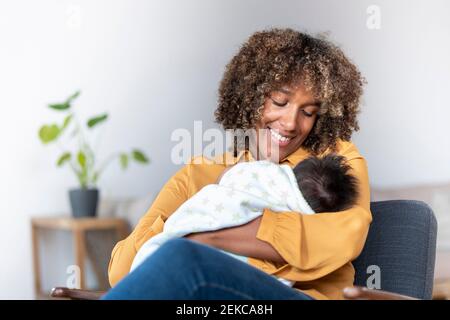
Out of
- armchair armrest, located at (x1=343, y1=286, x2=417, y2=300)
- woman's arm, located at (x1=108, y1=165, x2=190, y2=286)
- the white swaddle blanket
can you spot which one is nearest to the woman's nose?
the white swaddle blanket

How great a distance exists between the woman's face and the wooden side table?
190 cm

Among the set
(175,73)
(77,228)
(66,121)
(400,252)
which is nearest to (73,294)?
(400,252)

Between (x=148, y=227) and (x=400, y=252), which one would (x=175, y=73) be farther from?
(x=400, y=252)

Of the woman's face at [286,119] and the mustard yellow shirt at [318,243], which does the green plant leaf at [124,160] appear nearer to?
the woman's face at [286,119]

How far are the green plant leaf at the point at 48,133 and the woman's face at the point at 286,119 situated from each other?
2.02 meters

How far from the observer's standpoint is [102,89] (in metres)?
3.85

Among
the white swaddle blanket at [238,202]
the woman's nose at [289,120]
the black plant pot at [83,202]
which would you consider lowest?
the black plant pot at [83,202]

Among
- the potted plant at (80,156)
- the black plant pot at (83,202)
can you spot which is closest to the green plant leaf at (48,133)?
the potted plant at (80,156)

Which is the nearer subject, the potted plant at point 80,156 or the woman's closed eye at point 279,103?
the woman's closed eye at point 279,103

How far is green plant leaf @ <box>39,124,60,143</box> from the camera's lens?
3.54 metres

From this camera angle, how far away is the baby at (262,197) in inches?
56.0

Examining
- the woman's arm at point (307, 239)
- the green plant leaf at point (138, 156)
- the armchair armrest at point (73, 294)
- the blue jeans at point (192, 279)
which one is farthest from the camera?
the green plant leaf at point (138, 156)
